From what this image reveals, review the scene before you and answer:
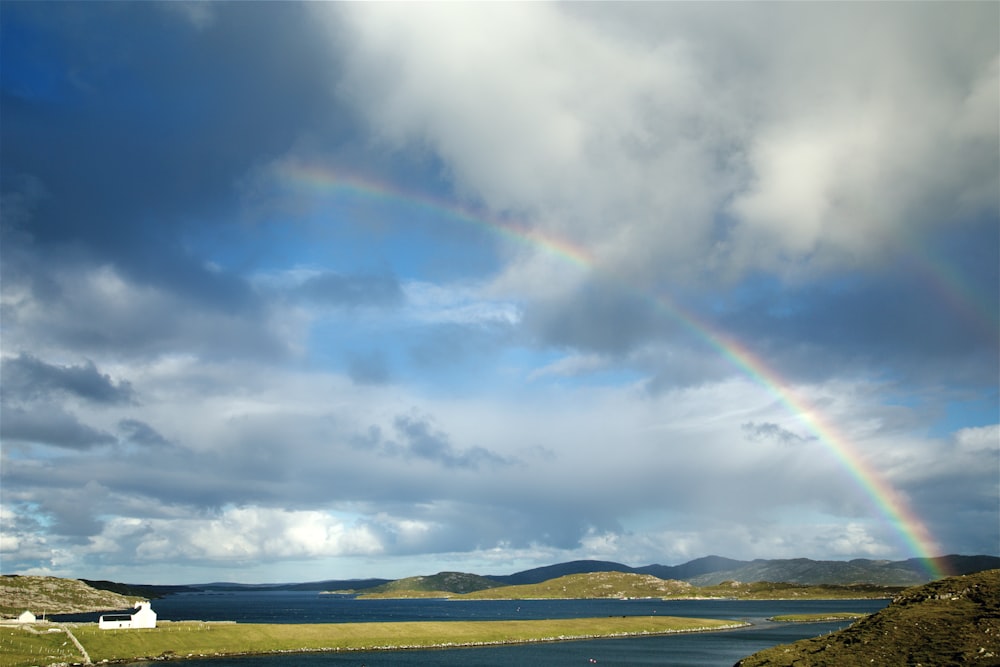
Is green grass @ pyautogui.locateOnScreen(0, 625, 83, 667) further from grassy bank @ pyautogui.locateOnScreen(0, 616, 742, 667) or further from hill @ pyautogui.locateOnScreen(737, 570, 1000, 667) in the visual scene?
hill @ pyautogui.locateOnScreen(737, 570, 1000, 667)

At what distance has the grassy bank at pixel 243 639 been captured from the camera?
120562mm

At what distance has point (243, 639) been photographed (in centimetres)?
13938

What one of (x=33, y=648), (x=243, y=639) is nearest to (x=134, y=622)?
(x=243, y=639)

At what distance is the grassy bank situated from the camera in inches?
4747

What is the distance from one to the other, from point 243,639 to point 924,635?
122m

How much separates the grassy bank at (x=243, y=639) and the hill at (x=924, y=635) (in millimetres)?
91189

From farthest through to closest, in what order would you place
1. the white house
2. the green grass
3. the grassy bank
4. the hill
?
1. the white house
2. the grassy bank
3. the green grass
4. the hill

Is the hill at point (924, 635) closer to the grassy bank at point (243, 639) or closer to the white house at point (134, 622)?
the grassy bank at point (243, 639)

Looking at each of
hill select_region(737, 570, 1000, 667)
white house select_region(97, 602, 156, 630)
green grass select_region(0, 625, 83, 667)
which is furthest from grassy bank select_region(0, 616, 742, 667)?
hill select_region(737, 570, 1000, 667)

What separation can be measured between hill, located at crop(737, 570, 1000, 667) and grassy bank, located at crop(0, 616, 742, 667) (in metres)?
91.2

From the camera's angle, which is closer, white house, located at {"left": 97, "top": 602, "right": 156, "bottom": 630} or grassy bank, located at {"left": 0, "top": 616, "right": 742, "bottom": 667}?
grassy bank, located at {"left": 0, "top": 616, "right": 742, "bottom": 667}

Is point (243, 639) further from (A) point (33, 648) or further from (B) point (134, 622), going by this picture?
(A) point (33, 648)

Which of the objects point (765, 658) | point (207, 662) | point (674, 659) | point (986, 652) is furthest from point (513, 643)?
point (986, 652)

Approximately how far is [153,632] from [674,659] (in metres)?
107
